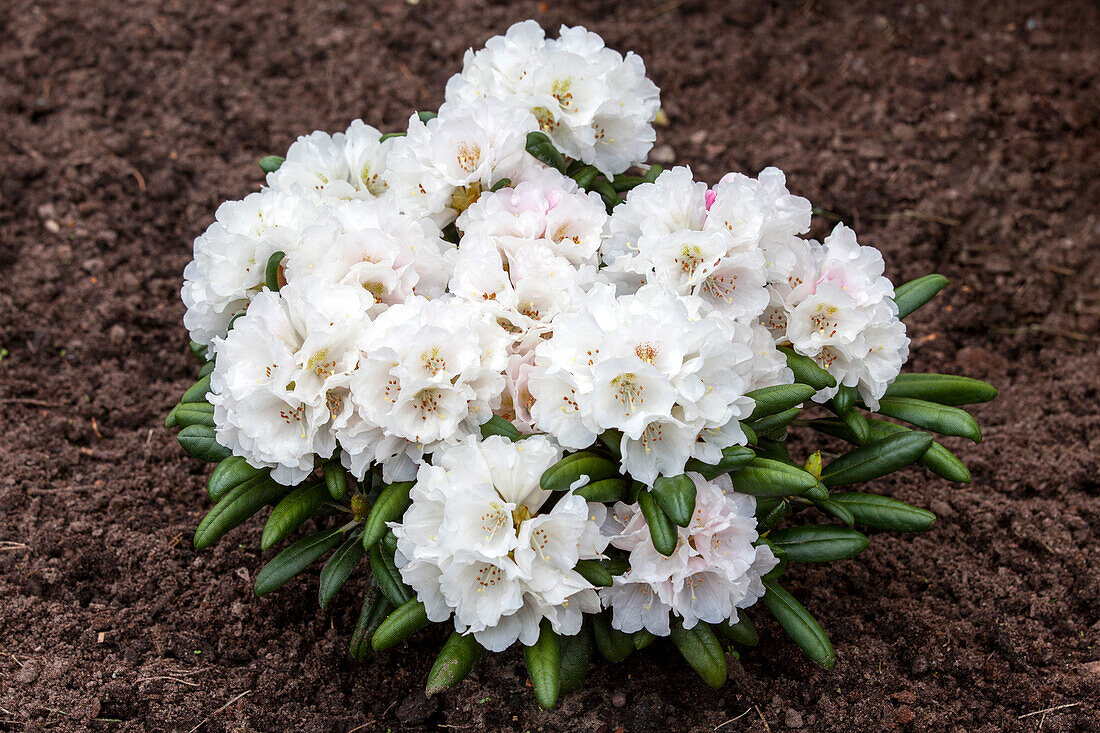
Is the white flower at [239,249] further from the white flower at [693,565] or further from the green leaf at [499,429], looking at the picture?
the white flower at [693,565]

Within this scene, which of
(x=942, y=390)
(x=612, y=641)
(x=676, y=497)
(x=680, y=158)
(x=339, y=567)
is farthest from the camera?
(x=680, y=158)

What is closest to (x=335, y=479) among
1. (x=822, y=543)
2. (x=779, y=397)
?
(x=779, y=397)

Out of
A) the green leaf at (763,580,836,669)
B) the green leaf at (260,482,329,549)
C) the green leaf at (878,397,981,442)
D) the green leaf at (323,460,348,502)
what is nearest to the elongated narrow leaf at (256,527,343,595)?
the green leaf at (260,482,329,549)

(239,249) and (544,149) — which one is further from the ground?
(544,149)

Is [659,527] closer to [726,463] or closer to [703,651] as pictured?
[726,463]

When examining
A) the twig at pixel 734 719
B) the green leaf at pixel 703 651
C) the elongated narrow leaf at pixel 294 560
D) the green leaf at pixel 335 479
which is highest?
the green leaf at pixel 335 479

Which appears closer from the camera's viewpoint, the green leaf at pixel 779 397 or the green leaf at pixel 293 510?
the green leaf at pixel 779 397

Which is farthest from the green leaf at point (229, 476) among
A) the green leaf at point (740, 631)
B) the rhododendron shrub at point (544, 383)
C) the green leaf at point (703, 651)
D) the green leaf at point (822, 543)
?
the green leaf at point (822, 543)
